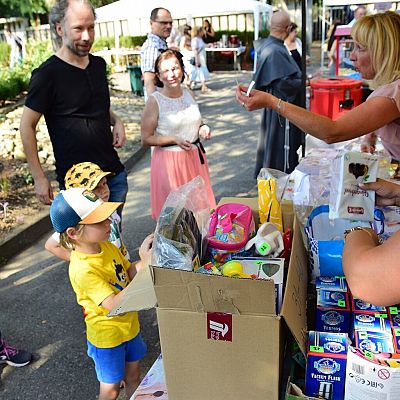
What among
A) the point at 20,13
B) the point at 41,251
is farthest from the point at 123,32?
the point at 41,251

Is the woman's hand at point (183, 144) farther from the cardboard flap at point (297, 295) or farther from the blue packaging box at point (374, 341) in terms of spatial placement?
the blue packaging box at point (374, 341)

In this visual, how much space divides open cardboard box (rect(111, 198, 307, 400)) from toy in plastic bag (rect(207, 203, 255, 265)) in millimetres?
239

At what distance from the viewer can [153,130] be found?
3.37m

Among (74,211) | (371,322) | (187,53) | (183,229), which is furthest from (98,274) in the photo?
(187,53)

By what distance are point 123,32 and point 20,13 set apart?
30.4ft

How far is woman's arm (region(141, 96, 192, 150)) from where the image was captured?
10.9 ft

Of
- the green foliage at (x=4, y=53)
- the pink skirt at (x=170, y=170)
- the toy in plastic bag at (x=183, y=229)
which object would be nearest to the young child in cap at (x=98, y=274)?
the toy in plastic bag at (x=183, y=229)

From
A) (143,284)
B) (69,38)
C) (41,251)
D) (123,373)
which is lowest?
(41,251)

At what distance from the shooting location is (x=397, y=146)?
2391 millimetres

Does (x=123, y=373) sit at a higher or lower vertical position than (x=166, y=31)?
lower

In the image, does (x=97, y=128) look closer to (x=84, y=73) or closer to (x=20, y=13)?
(x=84, y=73)

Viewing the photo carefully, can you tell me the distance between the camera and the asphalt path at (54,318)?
104 inches

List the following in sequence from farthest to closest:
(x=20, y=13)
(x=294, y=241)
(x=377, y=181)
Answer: (x=20, y=13) → (x=377, y=181) → (x=294, y=241)

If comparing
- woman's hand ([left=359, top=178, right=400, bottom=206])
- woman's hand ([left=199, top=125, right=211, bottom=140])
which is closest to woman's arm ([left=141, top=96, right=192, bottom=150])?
woman's hand ([left=199, top=125, right=211, bottom=140])
